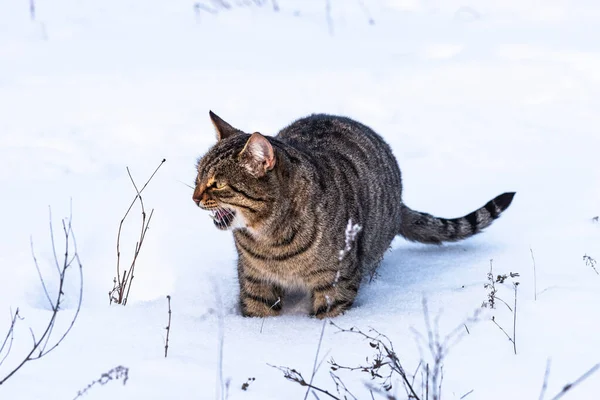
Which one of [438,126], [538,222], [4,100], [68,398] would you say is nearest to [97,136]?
[4,100]

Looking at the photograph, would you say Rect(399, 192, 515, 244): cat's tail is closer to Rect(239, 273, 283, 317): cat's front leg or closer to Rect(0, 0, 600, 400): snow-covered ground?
Rect(0, 0, 600, 400): snow-covered ground

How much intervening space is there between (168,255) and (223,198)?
128 centimetres

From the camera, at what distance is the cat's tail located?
5.27m

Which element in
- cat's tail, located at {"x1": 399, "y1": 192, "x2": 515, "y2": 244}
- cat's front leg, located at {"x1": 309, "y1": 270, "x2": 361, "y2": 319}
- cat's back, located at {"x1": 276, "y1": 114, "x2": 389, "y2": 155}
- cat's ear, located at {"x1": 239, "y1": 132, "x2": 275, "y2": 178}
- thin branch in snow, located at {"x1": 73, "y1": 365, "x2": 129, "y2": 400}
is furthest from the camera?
cat's tail, located at {"x1": 399, "y1": 192, "x2": 515, "y2": 244}

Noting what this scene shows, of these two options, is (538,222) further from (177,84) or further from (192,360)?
(177,84)

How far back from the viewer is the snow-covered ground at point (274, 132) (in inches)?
135

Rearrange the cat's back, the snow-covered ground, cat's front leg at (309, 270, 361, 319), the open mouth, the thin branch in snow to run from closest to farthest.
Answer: the thin branch in snow, the snow-covered ground, the open mouth, cat's front leg at (309, 270, 361, 319), the cat's back

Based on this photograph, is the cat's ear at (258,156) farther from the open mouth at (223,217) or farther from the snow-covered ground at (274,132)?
the snow-covered ground at (274,132)

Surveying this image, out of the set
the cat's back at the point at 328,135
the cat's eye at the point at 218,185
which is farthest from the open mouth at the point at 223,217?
the cat's back at the point at 328,135

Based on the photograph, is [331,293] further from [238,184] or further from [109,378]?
[109,378]

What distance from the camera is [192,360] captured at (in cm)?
334

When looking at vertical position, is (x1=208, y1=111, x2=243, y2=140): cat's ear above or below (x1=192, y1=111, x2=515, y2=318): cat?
above

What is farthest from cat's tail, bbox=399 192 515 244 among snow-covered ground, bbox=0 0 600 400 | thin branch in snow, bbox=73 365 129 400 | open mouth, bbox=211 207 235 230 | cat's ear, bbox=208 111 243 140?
thin branch in snow, bbox=73 365 129 400

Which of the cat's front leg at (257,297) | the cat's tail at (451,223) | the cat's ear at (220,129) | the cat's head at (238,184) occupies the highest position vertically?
the cat's ear at (220,129)
